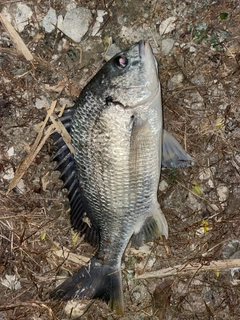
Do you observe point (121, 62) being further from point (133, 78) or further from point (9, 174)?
point (9, 174)

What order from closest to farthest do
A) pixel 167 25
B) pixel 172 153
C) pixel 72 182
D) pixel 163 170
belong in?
pixel 72 182 < pixel 172 153 < pixel 167 25 < pixel 163 170

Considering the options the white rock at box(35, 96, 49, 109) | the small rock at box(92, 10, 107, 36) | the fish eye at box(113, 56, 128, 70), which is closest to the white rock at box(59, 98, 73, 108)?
the white rock at box(35, 96, 49, 109)

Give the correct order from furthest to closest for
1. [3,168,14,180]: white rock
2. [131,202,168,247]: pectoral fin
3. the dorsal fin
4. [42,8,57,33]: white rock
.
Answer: [3,168,14,180]: white rock
[42,8,57,33]: white rock
[131,202,168,247]: pectoral fin
the dorsal fin

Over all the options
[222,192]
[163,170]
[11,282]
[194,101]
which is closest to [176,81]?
[194,101]

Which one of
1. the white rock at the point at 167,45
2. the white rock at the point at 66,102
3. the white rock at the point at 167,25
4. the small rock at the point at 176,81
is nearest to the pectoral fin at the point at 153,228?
the small rock at the point at 176,81

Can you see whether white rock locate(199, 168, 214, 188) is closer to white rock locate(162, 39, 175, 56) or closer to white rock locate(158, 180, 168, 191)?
white rock locate(158, 180, 168, 191)

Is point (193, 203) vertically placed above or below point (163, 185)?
below
